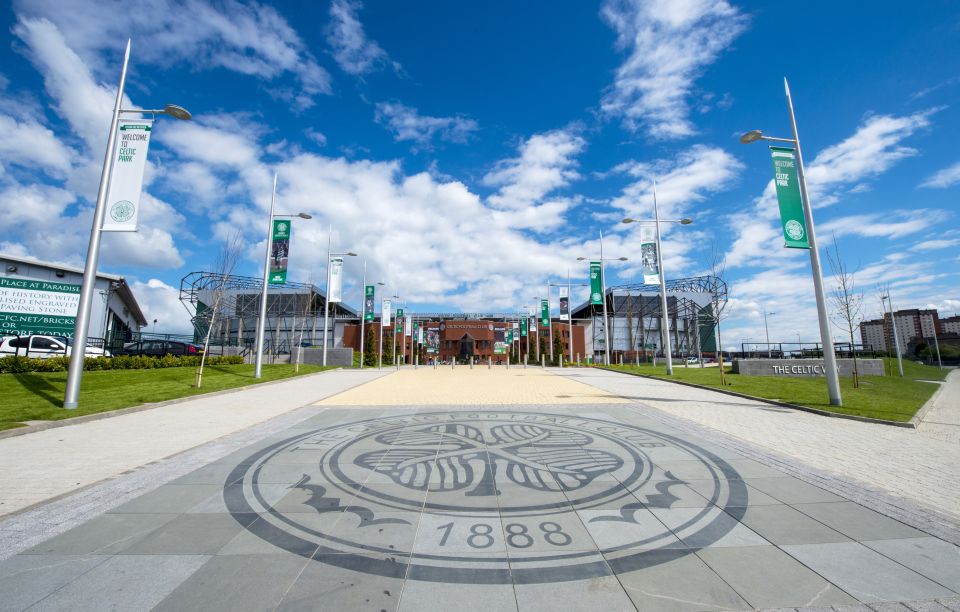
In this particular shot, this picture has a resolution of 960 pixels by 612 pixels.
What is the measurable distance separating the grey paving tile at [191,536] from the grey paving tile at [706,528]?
4461mm

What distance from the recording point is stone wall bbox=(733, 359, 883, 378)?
22.0 m

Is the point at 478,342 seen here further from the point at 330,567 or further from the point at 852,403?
the point at 330,567

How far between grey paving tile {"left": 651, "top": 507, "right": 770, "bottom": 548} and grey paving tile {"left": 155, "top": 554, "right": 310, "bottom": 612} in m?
3.60

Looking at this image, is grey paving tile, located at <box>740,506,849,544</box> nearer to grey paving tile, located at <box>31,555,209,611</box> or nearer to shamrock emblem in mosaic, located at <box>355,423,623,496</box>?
shamrock emblem in mosaic, located at <box>355,423,623,496</box>

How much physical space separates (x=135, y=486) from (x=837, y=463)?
34.0ft

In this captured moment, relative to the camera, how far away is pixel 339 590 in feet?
10.2

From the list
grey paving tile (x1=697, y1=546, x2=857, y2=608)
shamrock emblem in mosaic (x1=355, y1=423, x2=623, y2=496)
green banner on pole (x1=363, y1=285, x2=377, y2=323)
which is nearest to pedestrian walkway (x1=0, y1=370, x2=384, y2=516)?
shamrock emblem in mosaic (x1=355, y1=423, x2=623, y2=496)

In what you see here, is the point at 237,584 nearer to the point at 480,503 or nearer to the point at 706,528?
the point at 480,503

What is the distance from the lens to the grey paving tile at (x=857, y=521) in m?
4.07

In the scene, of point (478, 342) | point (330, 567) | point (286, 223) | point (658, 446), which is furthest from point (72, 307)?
point (478, 342)

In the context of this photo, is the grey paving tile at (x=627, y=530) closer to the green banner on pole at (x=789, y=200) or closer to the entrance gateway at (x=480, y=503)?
the entrance gateway at (x=480, y=503)

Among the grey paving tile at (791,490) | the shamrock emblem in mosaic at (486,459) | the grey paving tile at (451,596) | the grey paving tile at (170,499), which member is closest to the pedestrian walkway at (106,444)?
the grey paving tile at (170,499)

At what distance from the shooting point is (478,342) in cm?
7906

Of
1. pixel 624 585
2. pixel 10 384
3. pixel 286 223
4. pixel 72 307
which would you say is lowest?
pixel 624 585
